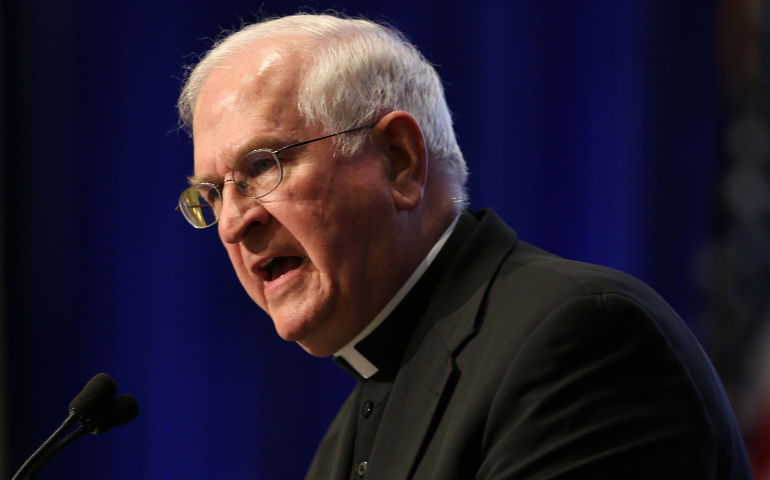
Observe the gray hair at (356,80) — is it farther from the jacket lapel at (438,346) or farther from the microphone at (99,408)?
the microphone at (99,408)

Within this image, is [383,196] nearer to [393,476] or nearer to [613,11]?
[393,476]

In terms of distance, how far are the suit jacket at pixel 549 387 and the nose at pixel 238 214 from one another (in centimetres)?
37

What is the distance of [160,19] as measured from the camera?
2863mm

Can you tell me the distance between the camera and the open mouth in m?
1.48

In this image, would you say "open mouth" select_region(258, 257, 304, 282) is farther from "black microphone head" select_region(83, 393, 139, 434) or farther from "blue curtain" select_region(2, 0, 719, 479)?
"blue curtain" select_region(2, 0, 719, 479)

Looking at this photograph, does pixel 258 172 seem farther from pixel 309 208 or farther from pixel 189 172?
pixel 189 172

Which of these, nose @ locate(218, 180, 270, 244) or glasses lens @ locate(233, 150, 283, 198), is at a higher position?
glasses lens @ locate(233, 150, 283, 198)

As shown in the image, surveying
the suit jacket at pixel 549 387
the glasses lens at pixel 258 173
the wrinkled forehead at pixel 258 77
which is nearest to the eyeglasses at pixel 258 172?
the glasses lens at pixel 258 173

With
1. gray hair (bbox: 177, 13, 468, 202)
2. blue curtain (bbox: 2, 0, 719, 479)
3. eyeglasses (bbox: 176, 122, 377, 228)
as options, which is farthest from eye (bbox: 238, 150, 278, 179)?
blue curtain (bbox: 2, 0, 719, 479)

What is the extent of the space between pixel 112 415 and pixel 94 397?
0.15 feet

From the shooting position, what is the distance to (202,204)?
162 cm

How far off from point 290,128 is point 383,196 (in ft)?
0.72

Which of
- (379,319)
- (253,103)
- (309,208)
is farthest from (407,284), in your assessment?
(253,103)

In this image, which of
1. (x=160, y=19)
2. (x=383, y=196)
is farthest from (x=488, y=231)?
(x=160, y=19)
